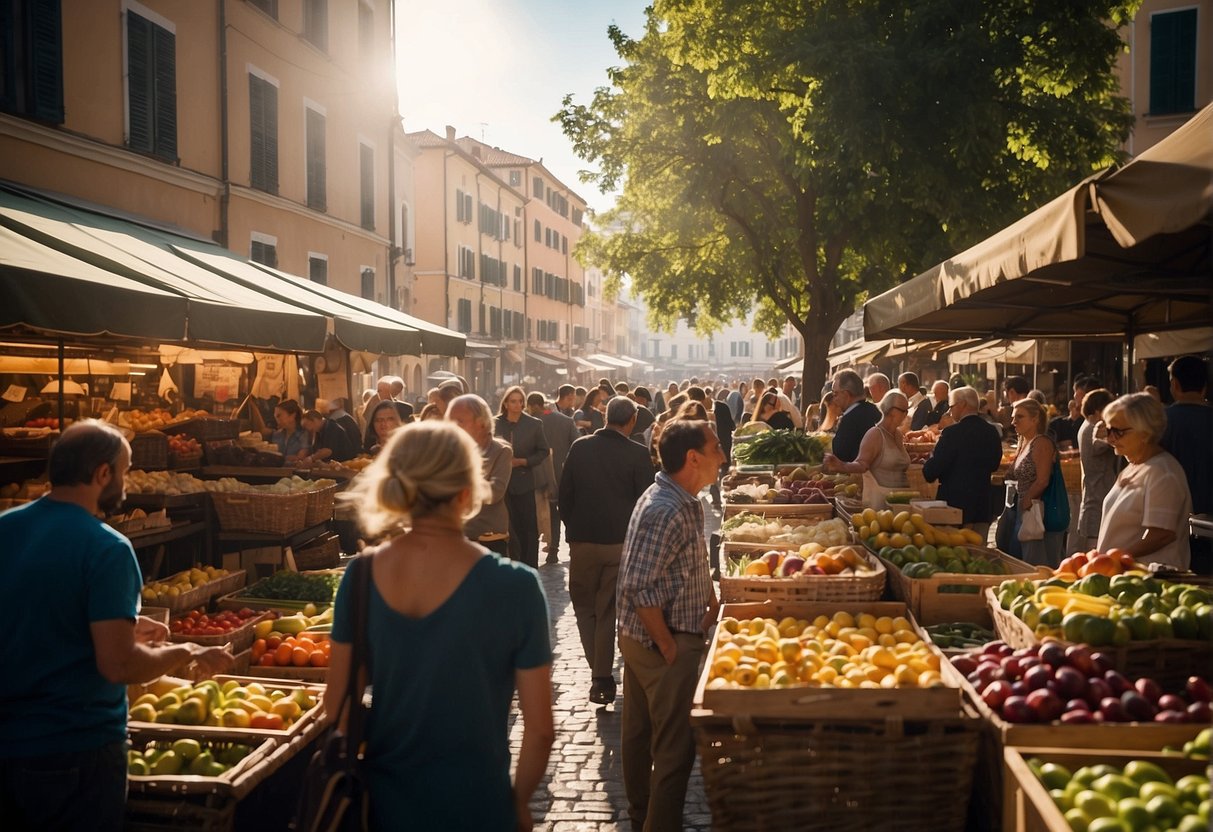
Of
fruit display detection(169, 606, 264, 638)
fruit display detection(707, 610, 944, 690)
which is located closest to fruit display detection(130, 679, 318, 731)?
fruit display detection(169, 606, 264, 638)

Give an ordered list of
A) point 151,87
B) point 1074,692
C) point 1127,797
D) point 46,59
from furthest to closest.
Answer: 1. point 151,87
2. point 46,59
3. point 1074,692
4. point 1127,797

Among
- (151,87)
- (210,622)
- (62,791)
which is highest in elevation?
(151,87)

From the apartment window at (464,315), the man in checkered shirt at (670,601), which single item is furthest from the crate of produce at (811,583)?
the apartment window at (464,315)

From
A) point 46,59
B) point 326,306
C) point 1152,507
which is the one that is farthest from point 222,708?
point 46,59

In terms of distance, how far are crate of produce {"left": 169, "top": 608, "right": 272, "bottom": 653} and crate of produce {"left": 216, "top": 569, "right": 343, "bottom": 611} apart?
0.77 ft

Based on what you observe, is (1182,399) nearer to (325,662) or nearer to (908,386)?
(325,662)

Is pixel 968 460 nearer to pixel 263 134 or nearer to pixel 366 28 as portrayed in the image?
pixel 263 134

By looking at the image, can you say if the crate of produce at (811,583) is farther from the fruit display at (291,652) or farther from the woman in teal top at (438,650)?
the woman in teal top at (438,650)

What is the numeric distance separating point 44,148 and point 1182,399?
39.0ft

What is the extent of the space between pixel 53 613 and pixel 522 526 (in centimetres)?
671

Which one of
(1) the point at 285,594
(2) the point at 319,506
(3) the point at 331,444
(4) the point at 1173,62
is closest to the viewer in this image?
(1) the point at 285,594

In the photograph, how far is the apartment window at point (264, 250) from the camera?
1753 cm

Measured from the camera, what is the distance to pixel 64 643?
3393mm

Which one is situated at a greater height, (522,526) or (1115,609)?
(1115,609)
